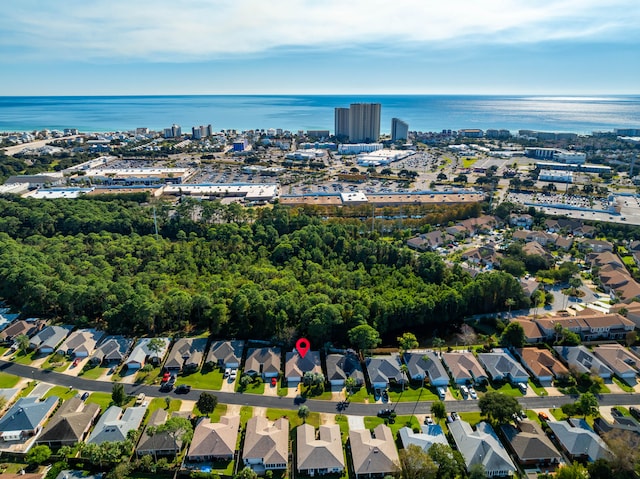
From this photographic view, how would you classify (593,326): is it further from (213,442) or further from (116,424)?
(116,424)

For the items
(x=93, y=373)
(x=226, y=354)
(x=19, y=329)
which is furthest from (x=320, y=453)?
(x=19, y=329)

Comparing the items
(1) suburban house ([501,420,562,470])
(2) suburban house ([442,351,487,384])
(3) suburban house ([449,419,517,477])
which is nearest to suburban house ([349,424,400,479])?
(3) suburban house ([449,419,517,477])

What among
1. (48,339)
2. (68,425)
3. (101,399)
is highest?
(48,339)

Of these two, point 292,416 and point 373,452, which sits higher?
point 373,452

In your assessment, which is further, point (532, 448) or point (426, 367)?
point (426, 367)

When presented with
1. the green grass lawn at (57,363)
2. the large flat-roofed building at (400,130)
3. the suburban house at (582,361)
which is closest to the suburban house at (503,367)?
the suburban house at (582,361)

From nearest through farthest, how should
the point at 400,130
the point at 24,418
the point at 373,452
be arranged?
the point at 373,452 < the point at 24,418 < the point at 400,130
